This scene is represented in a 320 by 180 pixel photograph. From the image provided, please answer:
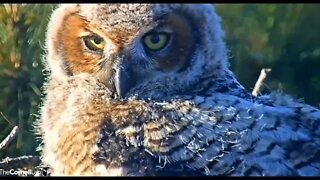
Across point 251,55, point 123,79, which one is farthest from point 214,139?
point 251,55

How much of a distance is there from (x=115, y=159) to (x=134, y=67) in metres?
Result: 0.16

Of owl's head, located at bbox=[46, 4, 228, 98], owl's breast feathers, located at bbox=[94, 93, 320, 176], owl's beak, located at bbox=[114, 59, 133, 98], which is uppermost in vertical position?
owl's head, located at bbox=[46, 4, 228, 98]

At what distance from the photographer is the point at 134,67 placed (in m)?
1.30

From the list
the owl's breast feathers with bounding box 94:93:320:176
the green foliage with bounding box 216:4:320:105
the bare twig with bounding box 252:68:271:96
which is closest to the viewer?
the owl's breast feathers with bounding box 94:93:320:176

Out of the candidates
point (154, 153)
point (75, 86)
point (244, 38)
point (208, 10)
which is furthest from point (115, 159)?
point (244, 38)

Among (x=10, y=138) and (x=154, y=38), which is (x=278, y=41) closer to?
(x=154, y=38)

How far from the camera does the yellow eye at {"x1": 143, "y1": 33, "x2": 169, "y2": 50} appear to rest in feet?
4.24

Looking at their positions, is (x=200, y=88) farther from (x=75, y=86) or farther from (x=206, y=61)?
(x=75, y=86)

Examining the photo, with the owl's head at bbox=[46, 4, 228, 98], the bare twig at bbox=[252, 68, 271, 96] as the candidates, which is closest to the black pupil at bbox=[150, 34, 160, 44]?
the owl's head at bbox=[46, 4, 228, 98]

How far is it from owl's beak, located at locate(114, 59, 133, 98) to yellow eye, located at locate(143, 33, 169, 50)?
5 cm

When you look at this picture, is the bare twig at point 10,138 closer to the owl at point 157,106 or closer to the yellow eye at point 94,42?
the owl at point 157,106

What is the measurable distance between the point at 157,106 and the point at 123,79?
0.09 m

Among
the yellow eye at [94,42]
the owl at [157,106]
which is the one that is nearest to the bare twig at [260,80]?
the owl at [157,106]

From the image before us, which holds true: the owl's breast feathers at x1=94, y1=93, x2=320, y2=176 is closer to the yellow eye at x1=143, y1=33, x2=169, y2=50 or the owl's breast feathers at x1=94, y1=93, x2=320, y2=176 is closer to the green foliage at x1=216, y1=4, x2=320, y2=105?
the yellow eye at x1=143, y1=33, x2=169, y2=50
